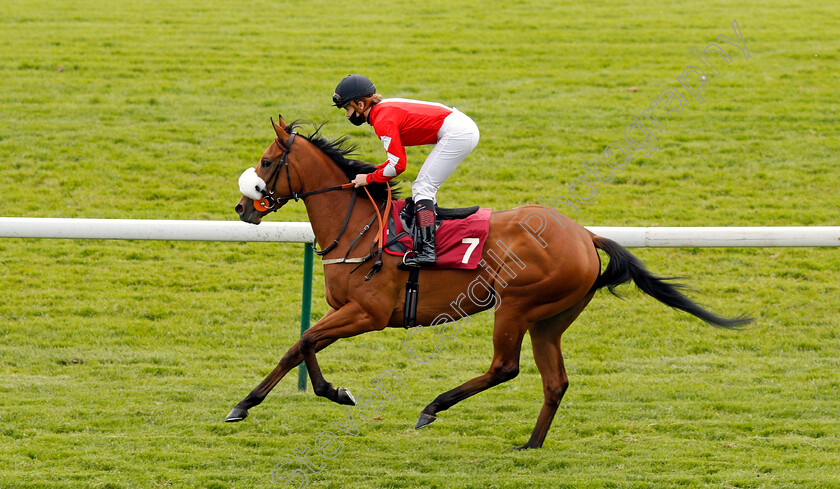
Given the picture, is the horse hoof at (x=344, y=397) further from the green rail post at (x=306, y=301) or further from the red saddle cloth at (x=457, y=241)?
the green rail post at (x=306, y=301)

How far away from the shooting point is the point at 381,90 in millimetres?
11773

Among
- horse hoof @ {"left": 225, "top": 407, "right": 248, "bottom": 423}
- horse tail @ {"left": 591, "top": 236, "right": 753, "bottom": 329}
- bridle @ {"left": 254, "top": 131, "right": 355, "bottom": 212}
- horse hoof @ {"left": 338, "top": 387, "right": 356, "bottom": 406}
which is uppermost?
bridle @ {"left": 254, "top": 131, "right": 355, "bottom": 212}

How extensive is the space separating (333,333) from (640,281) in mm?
1811

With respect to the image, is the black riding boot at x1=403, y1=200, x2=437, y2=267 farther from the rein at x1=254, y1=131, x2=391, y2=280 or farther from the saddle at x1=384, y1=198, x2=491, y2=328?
the rein at x1=254, y1=131, x2=391, y2=280

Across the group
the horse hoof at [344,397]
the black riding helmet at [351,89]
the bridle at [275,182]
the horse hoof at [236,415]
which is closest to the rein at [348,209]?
the bridle at [275,182]

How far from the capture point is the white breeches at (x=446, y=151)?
16.3 feet

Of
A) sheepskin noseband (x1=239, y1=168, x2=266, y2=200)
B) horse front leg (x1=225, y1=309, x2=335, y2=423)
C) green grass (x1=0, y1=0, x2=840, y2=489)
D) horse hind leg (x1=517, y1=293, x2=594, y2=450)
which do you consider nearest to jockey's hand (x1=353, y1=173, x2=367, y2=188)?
sheepskin noseband (x1=239, y1=168, x2=266, y2=200)

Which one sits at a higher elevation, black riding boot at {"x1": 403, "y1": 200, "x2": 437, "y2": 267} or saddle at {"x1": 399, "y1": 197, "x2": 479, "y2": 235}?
saddle at {"x1": 399, "y1": 197, "x2": 479, "y2": 235}

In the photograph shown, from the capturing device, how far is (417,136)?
4.98 m

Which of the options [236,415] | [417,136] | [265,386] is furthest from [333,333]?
[417,136]

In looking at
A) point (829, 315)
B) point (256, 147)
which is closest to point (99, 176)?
point (256, 147)

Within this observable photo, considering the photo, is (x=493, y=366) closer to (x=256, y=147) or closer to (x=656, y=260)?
(x=656, y=260)

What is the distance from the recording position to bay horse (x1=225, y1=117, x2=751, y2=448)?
479 centimetres

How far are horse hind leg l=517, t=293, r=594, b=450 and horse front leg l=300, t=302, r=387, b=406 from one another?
95 cm
